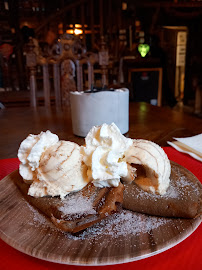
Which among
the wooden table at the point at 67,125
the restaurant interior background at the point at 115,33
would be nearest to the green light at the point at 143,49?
the restaurant interior background at the point at 115,33

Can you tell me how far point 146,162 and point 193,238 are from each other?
184 mm

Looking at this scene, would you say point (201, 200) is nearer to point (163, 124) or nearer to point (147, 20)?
point (163, 124)

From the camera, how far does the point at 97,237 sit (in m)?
0.47

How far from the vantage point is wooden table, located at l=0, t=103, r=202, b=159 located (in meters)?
1.12

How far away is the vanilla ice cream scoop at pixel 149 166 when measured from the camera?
58 centimetres

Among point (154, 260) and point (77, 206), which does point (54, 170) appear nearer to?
point (77, 206)

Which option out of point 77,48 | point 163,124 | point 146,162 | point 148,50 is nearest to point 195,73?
point 148,50

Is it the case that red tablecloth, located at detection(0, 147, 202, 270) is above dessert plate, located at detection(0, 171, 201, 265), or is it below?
below

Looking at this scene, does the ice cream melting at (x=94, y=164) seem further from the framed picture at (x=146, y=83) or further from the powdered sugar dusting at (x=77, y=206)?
the framed picture at (x=146, y=83)

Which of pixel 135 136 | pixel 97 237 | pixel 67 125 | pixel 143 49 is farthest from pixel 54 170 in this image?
pixel 143 49

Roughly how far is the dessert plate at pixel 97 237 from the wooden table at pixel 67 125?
515 mm

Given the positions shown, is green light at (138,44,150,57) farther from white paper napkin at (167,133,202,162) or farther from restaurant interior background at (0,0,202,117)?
white paper napkin at (167,133,202,162)

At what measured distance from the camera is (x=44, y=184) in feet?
1.95

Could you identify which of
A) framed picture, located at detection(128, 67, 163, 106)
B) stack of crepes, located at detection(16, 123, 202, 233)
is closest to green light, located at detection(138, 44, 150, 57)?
framed picture, located at detection(128, 67, 163, 106)
